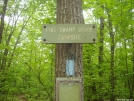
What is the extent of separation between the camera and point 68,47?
228cm

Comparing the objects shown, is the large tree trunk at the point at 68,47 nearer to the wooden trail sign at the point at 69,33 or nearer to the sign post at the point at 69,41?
the sign post at the point at 69,41

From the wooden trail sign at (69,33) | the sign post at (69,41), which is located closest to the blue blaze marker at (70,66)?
the sign post at (69,41)

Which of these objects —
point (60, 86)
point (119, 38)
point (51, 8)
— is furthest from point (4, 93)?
point (60, 86)

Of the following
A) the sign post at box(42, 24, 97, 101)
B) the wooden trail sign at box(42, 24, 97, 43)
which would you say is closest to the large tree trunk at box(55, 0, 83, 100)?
the sign post at box(42, 24, 97, 101)

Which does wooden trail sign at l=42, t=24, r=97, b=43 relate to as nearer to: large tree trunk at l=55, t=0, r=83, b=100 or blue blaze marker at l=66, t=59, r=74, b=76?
large tree trunk at l=55, t=0, r=83, b=100

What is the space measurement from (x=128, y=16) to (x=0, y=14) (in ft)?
20.7

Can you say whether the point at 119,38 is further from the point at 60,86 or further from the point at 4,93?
the point at 4,93

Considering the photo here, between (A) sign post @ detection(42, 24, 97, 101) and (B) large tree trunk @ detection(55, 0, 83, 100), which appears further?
(B) large tree trunk @ detection(55, 0, 83, 100)

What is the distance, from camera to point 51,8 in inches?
254

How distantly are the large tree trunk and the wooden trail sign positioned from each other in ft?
0.44

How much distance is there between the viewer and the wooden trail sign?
2191 mm

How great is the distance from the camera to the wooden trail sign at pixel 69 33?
86.3 inches

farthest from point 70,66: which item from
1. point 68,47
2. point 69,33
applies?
point 69,33

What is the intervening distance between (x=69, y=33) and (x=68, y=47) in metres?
0.19
